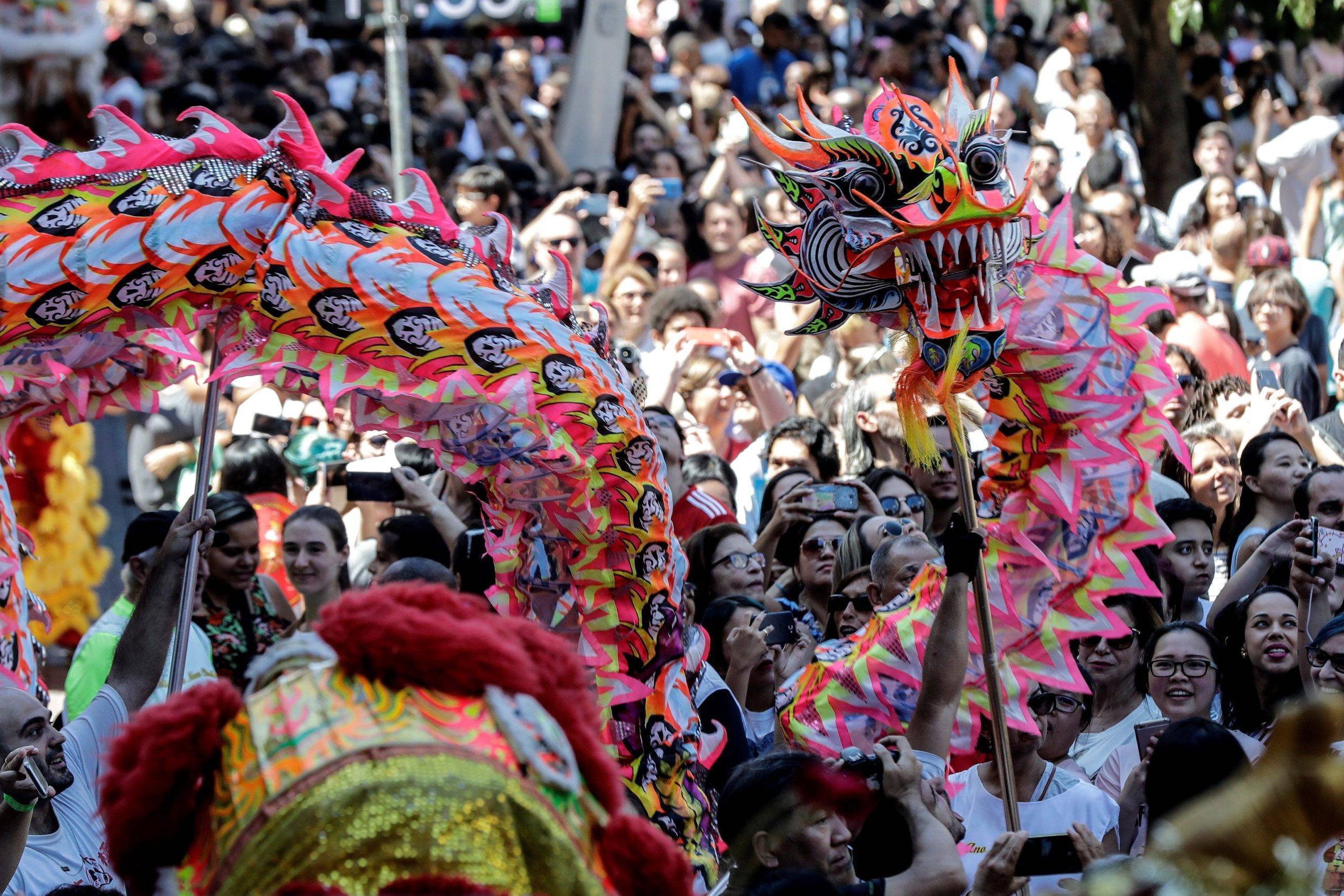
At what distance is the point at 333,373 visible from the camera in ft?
13.1

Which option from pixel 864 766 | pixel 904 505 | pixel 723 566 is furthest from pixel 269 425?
pixel 864 766

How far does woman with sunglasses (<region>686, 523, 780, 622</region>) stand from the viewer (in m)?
5.08

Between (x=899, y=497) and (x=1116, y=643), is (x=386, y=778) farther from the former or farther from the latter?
(x=899, y=497)

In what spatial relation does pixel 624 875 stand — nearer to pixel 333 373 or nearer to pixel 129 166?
pixel 333 373

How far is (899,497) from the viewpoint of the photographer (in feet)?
18.2

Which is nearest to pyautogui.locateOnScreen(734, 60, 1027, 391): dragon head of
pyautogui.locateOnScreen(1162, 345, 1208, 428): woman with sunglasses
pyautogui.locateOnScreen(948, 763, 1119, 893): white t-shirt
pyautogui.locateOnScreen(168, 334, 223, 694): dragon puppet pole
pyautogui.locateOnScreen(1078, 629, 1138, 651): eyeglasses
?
pyautogui.locateOnScreen(948, 763, 1119, 893): white t-shirt

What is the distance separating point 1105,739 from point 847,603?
75cm

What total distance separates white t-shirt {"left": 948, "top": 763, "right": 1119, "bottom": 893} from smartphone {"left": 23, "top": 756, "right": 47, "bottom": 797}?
71.5 inches

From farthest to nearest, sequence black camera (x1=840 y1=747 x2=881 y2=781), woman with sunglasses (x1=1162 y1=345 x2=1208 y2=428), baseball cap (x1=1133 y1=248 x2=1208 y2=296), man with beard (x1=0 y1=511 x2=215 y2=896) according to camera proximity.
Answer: baseball cap (x1=1133 y1=248 x2=1208 y2=296), woman with sunglasses (x1=1162 y1=345 x2=1208 y2=428), man with beard (x1=0 y1=511 x2=215 y2=896), black camera (x1=840 y1=747 x2=881 y2=781)

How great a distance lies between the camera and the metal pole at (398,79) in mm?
7305

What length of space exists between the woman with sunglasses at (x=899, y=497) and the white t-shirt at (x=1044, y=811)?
1598 mm

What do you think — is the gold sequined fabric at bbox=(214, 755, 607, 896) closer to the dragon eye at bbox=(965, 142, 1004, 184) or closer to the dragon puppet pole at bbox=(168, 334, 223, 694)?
the dragon puppet pole at bbox=(168, 334, 223, 694)

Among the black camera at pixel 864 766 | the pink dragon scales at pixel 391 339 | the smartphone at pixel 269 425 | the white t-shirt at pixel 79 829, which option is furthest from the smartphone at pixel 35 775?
the smartphone at pixel 269 425

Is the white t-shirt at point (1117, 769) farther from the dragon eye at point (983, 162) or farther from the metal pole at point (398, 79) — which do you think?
the metal pole at point (398, 79)
